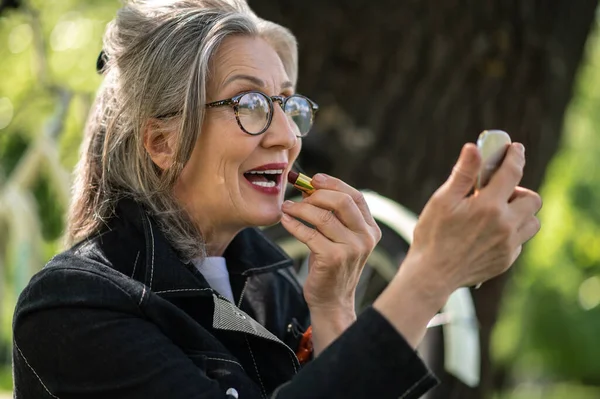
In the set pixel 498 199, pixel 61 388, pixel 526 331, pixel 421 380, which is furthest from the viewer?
pixel 526 331

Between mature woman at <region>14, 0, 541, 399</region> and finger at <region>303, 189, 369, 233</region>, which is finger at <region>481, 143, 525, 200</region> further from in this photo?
finger at <region>303, 189, 369, 233</region>

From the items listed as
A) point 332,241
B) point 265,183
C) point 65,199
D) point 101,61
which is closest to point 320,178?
point 332,241

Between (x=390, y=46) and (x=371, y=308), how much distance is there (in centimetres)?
304

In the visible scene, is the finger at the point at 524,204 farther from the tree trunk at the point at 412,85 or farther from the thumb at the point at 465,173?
the tree trunk at the point at 412,85

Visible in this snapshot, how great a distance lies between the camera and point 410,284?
5.58ft

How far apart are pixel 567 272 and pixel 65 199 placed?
1343cm

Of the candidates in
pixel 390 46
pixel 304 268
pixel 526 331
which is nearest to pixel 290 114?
pixel 304 268

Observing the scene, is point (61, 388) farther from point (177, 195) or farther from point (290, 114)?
point (290, 114)

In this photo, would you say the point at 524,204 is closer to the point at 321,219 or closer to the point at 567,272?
the point at 321,219

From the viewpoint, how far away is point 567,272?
53.1ft

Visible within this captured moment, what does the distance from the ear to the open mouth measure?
217 mm

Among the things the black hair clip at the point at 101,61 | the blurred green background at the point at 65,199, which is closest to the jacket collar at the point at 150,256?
the black hair clip at the point at 101,61

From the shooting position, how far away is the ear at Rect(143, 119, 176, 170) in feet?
7.60

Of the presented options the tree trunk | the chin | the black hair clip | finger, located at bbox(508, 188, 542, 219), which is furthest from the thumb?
the tree trunk
